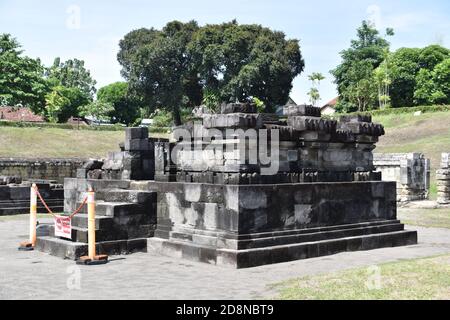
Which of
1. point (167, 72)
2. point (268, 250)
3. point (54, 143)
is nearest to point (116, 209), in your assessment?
point (268, 250)

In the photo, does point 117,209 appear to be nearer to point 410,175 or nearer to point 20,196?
point 20,196

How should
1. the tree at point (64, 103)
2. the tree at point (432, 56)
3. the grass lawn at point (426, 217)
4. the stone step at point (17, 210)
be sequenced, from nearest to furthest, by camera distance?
the grass lawn at point (426, 217) < the stone step at point (17, 210) < the tree at point (432, 56) < the tree at point (64, 103)

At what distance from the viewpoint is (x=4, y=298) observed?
6.32 meters

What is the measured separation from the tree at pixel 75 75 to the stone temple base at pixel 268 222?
88254 mm

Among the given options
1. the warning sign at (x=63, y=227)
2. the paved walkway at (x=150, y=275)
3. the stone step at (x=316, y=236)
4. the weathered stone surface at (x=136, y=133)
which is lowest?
the paved walkway at (x=150, y=275)

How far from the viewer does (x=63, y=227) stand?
9.41m

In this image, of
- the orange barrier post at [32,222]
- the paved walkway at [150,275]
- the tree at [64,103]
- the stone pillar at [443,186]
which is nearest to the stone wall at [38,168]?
the stone pillar at [443,186]

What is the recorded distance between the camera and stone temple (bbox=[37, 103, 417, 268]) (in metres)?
8.81

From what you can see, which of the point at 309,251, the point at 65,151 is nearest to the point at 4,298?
the point at 309,251

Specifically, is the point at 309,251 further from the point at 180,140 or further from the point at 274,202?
the point at 180,140

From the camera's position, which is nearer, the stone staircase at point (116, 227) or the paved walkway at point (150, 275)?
the paved walkway at point (150, 275)

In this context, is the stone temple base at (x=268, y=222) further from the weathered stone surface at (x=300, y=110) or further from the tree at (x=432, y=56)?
the tree at (x=432, y=56)

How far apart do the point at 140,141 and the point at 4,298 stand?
5663mm

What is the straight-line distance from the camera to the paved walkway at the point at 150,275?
659 centimetres
